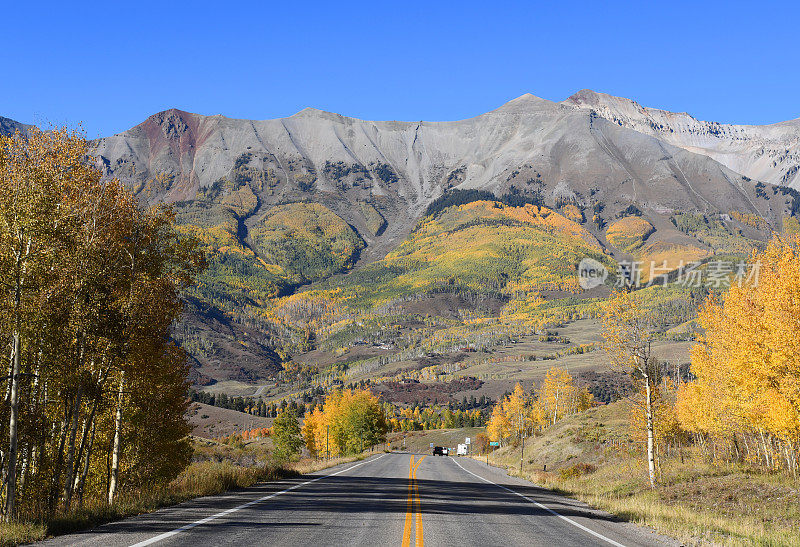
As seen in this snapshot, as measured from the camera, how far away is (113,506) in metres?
16.2

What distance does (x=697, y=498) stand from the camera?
96.1 ft

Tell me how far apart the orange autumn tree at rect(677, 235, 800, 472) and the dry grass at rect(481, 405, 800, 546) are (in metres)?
2.83

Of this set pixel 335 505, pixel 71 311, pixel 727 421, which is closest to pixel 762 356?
pixel 727 421

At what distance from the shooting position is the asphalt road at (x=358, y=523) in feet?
42.0

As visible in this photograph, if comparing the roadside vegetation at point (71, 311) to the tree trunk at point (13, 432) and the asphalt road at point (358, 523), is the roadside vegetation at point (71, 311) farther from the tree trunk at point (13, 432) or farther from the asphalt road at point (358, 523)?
the asphalt road at point (358, 523)

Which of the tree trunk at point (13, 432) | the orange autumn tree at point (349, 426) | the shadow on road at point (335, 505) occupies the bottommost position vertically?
the orange autumn tree at point (349, 426)

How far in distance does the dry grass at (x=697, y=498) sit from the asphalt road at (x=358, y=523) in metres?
1.48

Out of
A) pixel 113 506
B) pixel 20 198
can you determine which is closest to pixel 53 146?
pixel 20 198

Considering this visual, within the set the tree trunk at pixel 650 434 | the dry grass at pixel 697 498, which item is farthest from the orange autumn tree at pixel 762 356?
the tree trunk at pixel 650 434

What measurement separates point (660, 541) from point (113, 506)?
14850mm

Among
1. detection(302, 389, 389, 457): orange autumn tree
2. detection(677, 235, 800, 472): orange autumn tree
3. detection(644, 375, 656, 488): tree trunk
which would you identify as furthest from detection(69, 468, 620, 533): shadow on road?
detection(302, 389, 389, 457): orange autumn tree

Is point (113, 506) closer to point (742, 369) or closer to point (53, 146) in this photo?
point (53, 146)

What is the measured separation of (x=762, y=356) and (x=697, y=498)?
25.6ft

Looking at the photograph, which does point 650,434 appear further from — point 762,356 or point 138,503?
point 138,503
